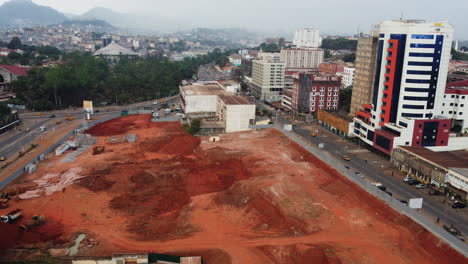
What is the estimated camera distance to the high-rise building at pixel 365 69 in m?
45.8

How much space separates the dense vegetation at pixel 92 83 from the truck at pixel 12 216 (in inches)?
1697

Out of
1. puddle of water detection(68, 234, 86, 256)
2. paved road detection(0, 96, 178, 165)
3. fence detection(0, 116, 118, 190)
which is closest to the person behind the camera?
puddle of water detection(68, 234, 86, 256)

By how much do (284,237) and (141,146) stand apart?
25.9 metres

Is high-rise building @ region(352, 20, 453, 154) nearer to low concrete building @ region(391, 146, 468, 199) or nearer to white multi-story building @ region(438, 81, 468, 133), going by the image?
low concrete building @ region(391, 146, 468, 199)

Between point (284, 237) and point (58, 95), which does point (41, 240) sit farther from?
point (58, 95)

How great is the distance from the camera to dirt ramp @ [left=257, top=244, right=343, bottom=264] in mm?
21766

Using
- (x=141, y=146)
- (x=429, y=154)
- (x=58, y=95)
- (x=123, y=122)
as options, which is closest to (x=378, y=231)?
(x=429, y=154)

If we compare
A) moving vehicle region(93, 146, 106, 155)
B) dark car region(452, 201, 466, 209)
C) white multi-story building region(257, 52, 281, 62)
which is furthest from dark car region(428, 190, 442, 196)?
white multi-story building region(257, 52, 281, 62)

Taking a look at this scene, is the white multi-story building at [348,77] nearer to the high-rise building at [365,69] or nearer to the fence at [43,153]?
the high-rise building at [365,69]

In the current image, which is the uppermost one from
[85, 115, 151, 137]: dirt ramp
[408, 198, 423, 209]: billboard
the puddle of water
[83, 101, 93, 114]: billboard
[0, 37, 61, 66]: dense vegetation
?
[0, 37, 61, 66]: dense vegetation

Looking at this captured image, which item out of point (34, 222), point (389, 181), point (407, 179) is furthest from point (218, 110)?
point (34, 222)

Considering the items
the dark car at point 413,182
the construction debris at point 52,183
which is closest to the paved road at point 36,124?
the construction debris at point 52,183

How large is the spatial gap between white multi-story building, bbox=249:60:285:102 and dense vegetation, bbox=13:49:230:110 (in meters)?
21.3

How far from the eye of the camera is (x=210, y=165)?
38.9 metres
